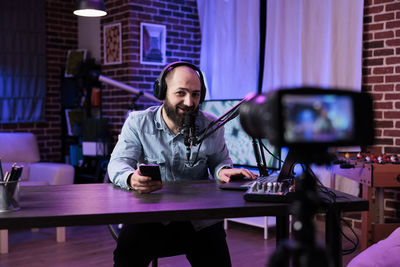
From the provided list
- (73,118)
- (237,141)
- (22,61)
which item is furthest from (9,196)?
(22,61)

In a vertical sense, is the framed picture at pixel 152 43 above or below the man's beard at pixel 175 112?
→ above

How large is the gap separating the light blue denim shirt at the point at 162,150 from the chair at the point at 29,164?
240 cm

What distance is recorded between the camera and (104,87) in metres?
→ 5.22

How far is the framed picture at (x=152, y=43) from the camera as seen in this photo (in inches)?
190

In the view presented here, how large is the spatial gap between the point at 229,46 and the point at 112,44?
120 cm

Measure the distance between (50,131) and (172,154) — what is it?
414 cm

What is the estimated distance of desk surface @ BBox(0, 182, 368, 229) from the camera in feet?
4.35

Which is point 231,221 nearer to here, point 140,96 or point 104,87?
point 140,96

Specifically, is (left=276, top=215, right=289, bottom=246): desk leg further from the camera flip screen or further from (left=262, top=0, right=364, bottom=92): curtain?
(left=262, top=0, right=364, bottom=92): curtain

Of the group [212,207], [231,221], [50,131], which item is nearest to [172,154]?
[212,207]

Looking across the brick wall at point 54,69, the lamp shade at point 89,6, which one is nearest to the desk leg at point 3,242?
the lamp shade at point 89,6

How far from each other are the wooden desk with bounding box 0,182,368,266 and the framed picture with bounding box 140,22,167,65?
126 inches

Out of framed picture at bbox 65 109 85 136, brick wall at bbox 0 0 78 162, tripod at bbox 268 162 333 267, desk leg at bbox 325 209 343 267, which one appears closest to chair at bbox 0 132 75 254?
framed picture at bbox 65 109 85 136

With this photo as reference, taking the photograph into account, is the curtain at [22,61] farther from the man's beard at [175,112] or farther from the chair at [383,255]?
the chair at [383,255]
